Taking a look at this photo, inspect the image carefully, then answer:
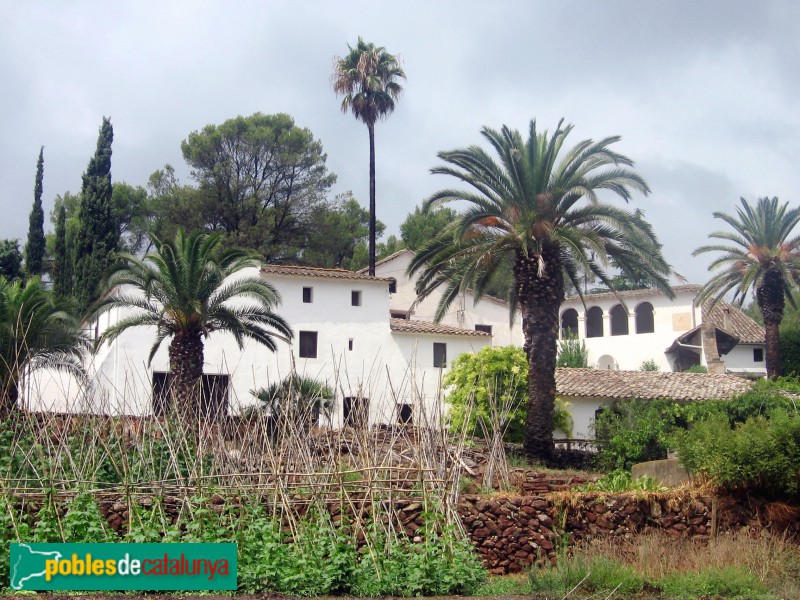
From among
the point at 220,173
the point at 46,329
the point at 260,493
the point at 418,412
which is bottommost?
the point at 260,493

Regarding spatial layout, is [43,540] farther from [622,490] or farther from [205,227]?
[205,227]

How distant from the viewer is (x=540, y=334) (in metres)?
23.8

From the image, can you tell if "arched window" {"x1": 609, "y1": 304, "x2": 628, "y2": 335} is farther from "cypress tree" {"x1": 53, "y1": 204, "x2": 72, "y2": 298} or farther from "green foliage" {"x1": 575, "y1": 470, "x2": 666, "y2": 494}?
"green foliage" {"x1": 575, "y1": 470, "x2": 666, "y2": 494}

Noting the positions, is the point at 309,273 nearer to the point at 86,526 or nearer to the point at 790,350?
the point at 790,350

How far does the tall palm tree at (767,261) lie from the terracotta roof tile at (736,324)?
309 inches

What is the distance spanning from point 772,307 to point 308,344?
1727 cm

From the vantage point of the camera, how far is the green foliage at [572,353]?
42.5 metres

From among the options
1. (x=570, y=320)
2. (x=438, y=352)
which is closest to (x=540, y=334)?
(x=438, y=352)

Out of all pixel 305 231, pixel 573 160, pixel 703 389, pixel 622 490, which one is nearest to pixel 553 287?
pixel 573 160

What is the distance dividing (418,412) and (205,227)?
34718mm

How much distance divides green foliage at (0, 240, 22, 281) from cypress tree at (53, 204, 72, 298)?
5.12 feet

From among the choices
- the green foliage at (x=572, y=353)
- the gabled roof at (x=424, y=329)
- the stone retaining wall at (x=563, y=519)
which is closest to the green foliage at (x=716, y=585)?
the stone retaining wall at (x=563, y=519)

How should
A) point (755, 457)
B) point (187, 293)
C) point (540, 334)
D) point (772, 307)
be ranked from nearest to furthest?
point (755, 457) → point (187, 293) → point (540, 334) → point (772, 307)

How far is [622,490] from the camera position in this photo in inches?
621
